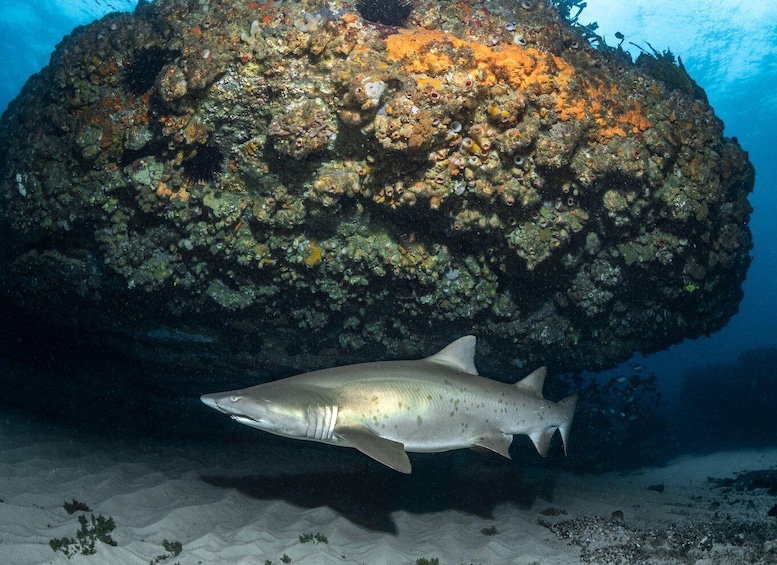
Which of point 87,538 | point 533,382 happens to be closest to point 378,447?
point 533,382

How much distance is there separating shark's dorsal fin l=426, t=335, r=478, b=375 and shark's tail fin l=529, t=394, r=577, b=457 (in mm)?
1583

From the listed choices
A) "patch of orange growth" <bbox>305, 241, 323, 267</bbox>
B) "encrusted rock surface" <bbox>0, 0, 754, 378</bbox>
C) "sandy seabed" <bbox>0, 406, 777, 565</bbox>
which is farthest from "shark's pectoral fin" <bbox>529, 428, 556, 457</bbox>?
"patch of orange growth" <bbox>305, 241, 323, 267</bbox>

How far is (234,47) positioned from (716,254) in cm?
795

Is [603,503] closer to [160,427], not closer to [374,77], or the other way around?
[374,77]

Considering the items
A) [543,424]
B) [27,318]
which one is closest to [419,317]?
[543,424]

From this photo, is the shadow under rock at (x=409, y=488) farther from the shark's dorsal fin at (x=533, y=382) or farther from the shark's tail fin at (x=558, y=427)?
the shark's dorsal fin at (x=533, y=382)

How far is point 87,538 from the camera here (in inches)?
167

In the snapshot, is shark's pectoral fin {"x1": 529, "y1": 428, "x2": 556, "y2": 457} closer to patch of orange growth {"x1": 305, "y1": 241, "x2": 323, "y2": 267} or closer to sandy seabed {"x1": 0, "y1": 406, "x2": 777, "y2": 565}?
sandy seabed {"x1": 0, "y1": 406, "x2": 777, "y2": 565}

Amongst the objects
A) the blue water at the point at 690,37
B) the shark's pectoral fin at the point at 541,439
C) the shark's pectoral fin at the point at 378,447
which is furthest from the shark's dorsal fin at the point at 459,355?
the blue water at the point at 690,37

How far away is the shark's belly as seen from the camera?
4.72m

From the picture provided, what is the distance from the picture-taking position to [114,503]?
543cm

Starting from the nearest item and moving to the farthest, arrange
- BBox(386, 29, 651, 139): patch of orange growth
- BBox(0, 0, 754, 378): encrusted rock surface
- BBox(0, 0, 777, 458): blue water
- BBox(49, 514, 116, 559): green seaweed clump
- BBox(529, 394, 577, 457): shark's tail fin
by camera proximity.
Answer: BBox(49, 514, 116, 559): green seaweed clump
BBox(386, 29, 651, 139): patch of orange growth
BBox(0, 0, 754, 378): encrusted rock surface
BBox(529, 394, 577, 457): shark's tail fin
BBox(0, 0, 777, 458): blue water

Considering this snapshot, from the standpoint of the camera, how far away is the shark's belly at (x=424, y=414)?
15.5 feet

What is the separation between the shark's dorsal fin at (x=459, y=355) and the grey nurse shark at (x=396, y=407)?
0.01 m
